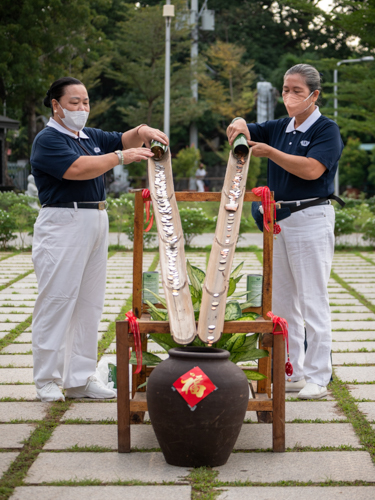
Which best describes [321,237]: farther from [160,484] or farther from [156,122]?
[156,122]

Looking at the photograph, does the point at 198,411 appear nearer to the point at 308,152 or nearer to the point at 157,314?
the point at 157,314

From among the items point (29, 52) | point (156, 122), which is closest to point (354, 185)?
point (156, 122)

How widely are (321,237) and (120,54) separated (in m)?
32.3

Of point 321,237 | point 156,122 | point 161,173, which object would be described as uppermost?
point 156,122

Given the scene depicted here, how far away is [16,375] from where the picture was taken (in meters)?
4.23

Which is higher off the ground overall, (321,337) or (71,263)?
(71,263)

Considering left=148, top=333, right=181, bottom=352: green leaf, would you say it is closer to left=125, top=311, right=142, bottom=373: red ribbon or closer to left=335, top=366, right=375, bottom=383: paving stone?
left=125, top=311, right=142, bottom=373: red ribbon

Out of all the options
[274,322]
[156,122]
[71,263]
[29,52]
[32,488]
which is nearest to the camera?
[32,488]

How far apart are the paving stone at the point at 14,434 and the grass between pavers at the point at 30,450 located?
0.03 meters

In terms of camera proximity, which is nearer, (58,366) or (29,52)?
(58,366)

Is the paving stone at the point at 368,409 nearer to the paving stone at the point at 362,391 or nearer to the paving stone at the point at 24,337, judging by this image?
the paving stone at the point at 362,391

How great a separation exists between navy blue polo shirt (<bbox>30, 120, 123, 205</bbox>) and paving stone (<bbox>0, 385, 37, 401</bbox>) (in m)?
1.17

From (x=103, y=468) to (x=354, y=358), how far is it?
2.52 metres

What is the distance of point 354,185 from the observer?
31.1 metres
